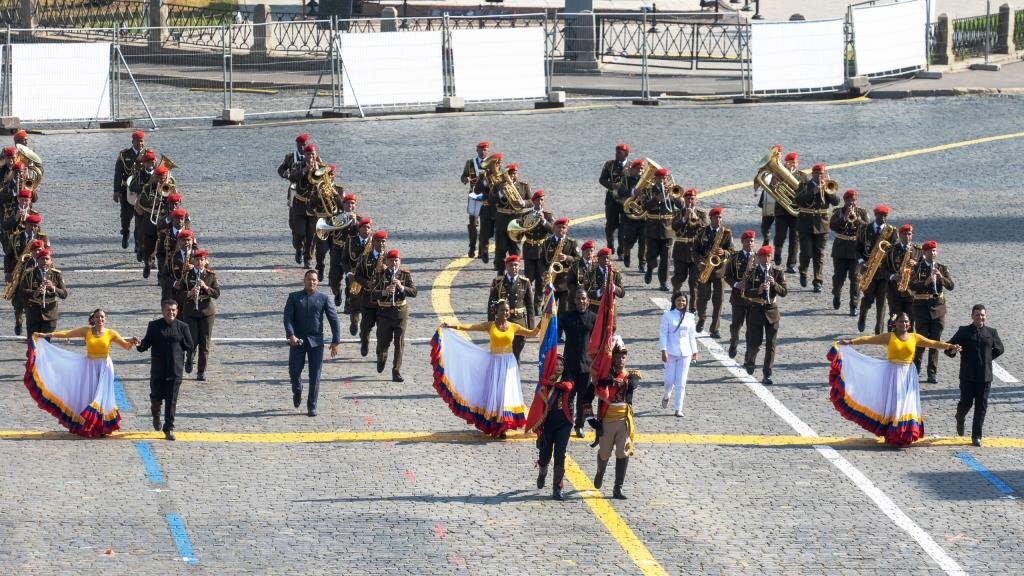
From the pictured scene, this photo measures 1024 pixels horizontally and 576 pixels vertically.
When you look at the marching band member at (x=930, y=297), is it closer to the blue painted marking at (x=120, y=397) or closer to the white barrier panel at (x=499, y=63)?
the blue painted marking at (x=120, y=397)

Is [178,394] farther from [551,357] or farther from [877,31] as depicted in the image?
[877,31]

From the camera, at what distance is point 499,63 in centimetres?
3972

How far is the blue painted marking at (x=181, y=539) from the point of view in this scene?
641 inches

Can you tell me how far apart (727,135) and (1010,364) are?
47.2ft

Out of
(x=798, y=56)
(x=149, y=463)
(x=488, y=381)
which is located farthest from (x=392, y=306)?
(x=798, y=56)

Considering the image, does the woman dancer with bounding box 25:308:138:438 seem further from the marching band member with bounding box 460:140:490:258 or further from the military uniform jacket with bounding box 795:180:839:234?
the military uniform jacket with bounding box 795:180:839:234

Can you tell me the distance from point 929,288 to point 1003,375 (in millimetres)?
1558

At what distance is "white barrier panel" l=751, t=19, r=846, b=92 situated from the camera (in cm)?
4025

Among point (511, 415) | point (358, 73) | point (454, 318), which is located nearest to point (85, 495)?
point (511, 415)

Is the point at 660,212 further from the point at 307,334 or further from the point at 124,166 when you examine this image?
the point at 124,166

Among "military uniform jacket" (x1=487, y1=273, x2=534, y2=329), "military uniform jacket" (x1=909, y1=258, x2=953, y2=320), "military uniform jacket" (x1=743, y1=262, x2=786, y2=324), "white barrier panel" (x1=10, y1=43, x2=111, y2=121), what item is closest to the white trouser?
"military uniform jacket" (x1=743, y1=262, x2=786, y2=324)

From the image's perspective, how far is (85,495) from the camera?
17.9 m

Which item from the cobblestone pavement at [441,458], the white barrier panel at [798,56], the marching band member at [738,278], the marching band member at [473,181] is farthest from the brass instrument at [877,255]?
the white barrier panel at [798,56]

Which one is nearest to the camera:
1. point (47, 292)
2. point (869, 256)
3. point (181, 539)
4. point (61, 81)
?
point (181, 539)
